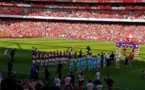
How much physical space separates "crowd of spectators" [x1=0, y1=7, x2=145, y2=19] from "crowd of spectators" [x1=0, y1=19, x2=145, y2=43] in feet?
7.13

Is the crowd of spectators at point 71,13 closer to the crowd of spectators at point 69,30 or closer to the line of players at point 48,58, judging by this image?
the crowd of spectators at point 69,30

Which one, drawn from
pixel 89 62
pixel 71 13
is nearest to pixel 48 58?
pixel 89 62

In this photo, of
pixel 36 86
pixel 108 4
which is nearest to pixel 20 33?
pixel 108 4

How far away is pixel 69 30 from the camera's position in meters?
85.1

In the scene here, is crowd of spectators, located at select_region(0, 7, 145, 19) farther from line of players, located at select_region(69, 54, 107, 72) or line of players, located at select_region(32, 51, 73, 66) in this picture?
line of players, located at select_region(69, 54, 107, 72)

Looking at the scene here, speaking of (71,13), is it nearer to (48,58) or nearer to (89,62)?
(48,58)

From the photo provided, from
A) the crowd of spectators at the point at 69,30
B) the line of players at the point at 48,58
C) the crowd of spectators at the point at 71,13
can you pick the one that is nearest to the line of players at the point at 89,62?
the line of players at the point at 48,58

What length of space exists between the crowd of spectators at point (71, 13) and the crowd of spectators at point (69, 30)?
2.17 meters

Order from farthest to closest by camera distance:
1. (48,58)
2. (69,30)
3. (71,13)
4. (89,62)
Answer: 1. (71,13)
2. (69,30)
3. (48,58)
4. (89,62)

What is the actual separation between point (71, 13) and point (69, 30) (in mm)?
5743

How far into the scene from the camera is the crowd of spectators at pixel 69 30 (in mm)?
78894

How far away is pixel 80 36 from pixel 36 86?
6882cm

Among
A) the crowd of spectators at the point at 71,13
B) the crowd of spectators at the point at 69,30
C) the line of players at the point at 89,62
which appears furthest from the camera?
the crowd of spectators at the point at 71,13

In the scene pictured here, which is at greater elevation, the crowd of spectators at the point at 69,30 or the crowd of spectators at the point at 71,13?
the crowd of spectators at the point at 71,13
